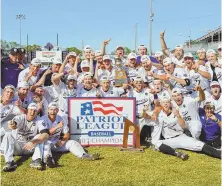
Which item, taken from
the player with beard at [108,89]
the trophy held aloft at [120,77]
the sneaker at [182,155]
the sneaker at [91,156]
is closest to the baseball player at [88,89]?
the player with beard at [108,89]

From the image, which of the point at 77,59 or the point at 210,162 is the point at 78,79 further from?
the point at 210,162

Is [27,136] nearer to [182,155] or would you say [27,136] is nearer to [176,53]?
[182,155]

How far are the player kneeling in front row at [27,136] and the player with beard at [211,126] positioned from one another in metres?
3.43

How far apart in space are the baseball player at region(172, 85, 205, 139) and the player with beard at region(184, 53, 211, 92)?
86 centimetres

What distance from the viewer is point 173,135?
273 inches

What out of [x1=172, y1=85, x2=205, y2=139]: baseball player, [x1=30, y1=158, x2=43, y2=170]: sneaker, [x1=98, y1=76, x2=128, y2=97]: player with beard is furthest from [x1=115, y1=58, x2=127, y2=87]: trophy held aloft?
[x1=30, y1=158, x2=43, y2=170]: sneaker

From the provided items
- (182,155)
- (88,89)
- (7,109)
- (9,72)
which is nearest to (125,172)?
(182,155)

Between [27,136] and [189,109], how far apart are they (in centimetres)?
358

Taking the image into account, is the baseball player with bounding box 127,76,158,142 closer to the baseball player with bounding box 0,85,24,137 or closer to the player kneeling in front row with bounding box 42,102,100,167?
the player kneeling in front row with bounding box 42,102,100,167

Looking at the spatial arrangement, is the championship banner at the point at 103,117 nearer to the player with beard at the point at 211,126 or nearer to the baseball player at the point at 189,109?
the baseball player at the point at 189,109

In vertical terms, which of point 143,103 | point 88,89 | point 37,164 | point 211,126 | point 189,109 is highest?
point 88,89

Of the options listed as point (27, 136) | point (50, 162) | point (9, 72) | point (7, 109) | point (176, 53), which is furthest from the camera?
point (176, 53)

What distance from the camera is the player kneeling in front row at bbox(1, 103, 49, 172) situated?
5887 millimetres

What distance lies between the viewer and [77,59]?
8734 mm
